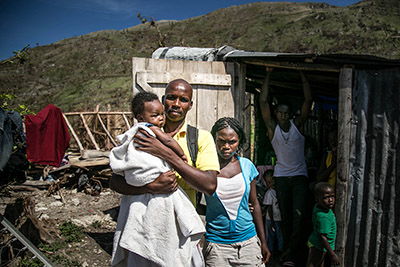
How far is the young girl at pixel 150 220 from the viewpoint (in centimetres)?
153

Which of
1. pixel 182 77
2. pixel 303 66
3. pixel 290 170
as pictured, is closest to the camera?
pixel 303 66

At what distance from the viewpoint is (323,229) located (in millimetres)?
3217

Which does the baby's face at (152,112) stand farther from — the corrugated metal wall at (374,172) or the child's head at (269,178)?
the child's head at (269,178)

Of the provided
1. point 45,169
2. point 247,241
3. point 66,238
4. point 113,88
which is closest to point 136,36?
point 113,88

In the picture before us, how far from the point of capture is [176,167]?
1.59 metres

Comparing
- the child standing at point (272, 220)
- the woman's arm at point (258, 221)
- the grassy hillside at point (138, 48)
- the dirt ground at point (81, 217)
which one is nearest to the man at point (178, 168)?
the woman's arm at point (258, 221)

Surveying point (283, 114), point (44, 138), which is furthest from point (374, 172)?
Answer: point (44, 138)

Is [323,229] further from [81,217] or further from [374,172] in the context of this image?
[81,217]

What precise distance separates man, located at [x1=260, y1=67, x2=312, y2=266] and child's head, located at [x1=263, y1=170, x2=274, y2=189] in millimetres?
301

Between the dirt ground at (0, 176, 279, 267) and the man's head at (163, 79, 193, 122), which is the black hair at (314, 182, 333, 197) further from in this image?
the man's head at (163, 79, 193, 122)

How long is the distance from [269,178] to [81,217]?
3789 mm

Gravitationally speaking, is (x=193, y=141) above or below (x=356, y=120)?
below

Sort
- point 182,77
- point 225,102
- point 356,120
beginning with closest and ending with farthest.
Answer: point 356,120 → point 182,77 → point 225,102

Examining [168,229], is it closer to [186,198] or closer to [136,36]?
[186,198]
